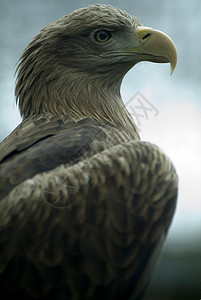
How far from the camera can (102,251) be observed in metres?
1.70

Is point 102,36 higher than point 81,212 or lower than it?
higher

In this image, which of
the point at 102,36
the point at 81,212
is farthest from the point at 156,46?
the point at 81,212

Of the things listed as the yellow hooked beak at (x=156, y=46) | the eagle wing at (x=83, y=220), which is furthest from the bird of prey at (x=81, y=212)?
the yellow hooked beak at (x=156, y=46)

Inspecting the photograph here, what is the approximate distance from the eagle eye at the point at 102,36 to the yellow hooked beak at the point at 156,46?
0.15 metres

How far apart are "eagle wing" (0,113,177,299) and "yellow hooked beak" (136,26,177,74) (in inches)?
23.5

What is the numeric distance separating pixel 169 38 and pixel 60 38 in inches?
21.9

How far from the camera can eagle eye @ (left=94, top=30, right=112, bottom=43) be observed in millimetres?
2248

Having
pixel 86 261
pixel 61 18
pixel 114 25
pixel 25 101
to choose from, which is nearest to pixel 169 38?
pixel 114 25

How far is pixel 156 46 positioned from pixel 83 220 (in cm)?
101

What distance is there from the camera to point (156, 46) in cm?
219

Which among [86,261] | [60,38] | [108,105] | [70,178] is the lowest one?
[86,261]

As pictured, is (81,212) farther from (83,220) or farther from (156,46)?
(156,46)

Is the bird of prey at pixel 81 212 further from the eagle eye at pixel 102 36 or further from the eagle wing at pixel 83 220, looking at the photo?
the eagle eye at pixel 102 36

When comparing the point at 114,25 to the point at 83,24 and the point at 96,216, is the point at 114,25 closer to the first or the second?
the point at 83,24
